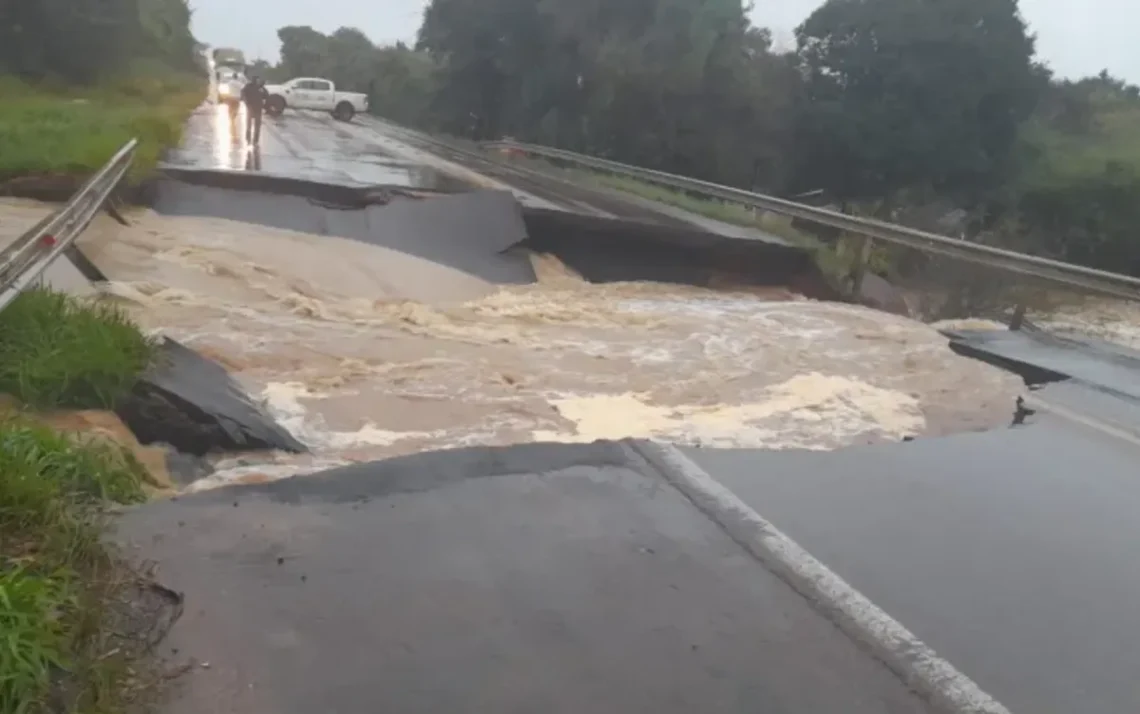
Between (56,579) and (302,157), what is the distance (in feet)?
66.2

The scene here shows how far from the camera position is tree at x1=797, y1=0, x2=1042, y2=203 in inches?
1351

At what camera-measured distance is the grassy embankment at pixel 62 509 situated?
3.01 m

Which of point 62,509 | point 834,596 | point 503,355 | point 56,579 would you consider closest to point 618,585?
point 834,596

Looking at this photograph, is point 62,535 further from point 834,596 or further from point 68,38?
point 68,38

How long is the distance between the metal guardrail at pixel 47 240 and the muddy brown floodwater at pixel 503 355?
41 centimetres

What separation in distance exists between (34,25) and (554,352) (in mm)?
38031

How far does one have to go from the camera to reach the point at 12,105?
27.2m

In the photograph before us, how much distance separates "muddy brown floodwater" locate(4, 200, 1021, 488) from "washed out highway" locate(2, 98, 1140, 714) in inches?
1.9

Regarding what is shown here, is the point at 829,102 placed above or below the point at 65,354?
above

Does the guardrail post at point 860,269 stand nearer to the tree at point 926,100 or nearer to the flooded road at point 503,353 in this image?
the flooded road at point 503,353

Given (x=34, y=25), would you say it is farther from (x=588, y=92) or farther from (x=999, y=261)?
(x=999, y=261)

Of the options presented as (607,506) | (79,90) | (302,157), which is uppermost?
(607,506)

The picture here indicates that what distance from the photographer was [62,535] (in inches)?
154

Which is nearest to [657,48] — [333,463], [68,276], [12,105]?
[12,105]
